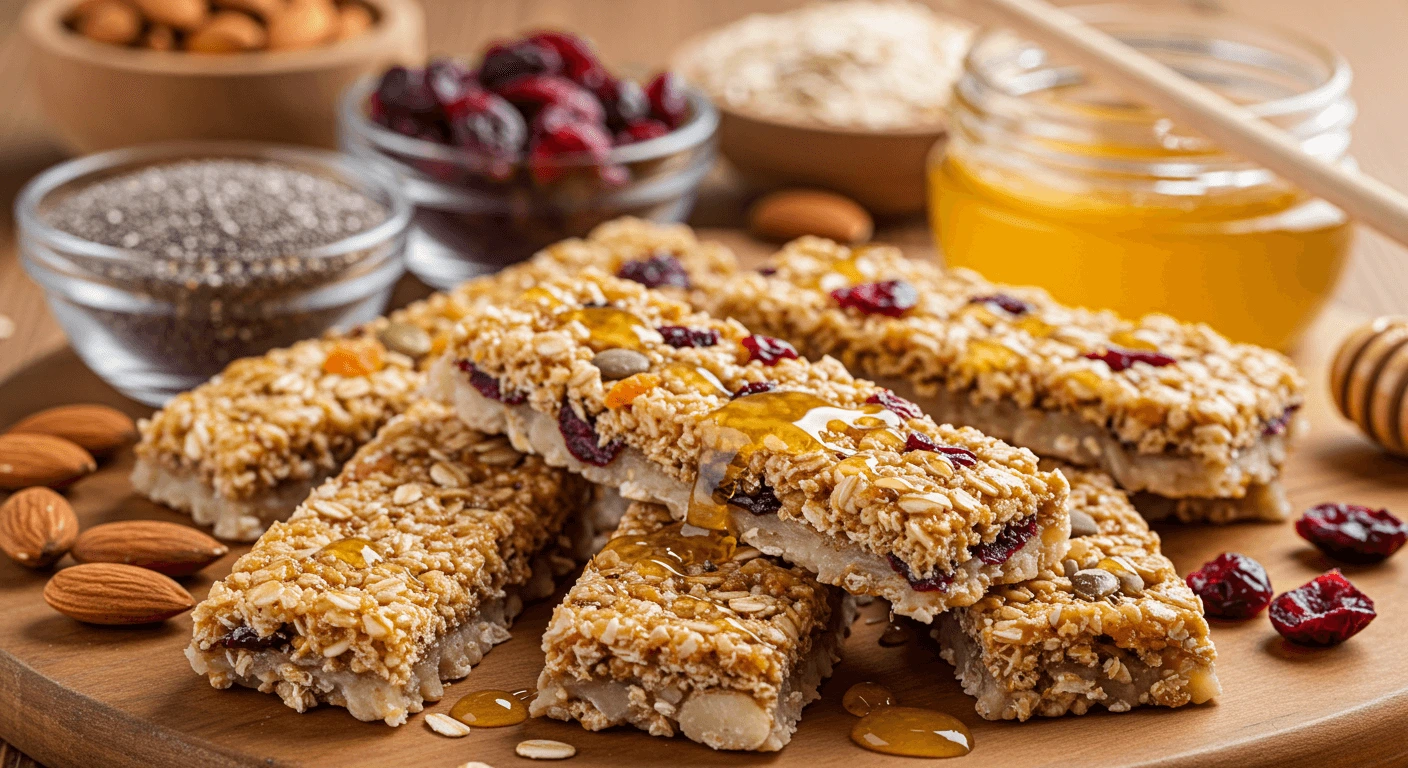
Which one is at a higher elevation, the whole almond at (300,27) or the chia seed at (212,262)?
the whole almond at (300,27)

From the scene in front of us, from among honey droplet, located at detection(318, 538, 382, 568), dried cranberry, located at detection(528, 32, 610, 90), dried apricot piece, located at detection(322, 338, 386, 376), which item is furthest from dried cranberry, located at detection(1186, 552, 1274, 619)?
dried cranberry, located at detection(528, 32, 610, 90)

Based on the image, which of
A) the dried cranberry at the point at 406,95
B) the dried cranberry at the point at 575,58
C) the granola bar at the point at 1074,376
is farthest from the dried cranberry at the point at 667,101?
the granola bar at the point at 1074,376

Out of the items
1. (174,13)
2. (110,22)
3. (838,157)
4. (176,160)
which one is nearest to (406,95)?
(176,160)

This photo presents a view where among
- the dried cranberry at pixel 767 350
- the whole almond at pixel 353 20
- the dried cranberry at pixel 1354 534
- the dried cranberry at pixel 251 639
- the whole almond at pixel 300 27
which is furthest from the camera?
the whole almond at pixel 353 20

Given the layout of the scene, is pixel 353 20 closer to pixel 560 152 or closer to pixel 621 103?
pixel 621 103

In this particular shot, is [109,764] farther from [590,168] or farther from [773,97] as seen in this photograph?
[773,97]

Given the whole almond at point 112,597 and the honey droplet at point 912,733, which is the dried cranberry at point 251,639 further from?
the honey droplet at point 912,733

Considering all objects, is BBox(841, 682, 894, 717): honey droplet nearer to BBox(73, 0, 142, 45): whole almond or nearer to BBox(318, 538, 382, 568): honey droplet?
BBox(318, 538, 382, 568): honey droplet
